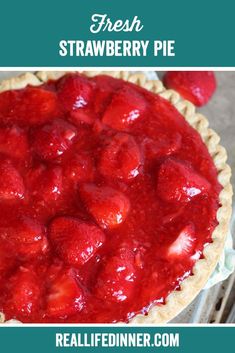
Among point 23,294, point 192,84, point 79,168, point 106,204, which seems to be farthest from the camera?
point 192,84

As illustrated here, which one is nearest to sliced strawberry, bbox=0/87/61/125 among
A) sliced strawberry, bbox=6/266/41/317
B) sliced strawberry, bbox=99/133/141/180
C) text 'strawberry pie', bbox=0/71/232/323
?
text 'strawberry pie', bbox=0/71/232/323

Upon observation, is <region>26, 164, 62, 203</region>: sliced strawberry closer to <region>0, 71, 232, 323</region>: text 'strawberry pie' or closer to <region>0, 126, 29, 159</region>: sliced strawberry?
<region>0, 71, 232, 323</region>: text 'strawberry pie'

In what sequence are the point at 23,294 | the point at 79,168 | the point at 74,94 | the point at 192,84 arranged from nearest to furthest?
1. the point at 23,294
2. the point at 79,168
3. the point at 74,94
4. the point at 192,84

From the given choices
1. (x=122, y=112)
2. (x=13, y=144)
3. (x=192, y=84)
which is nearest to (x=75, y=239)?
(x=13, y=144)

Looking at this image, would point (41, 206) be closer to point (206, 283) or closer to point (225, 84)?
point (206, 283)

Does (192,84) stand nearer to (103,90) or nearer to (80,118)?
(103,90)

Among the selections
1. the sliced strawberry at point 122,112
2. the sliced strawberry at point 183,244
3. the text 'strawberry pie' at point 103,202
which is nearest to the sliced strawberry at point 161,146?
the text 'strawberry pie' at point 103,202
